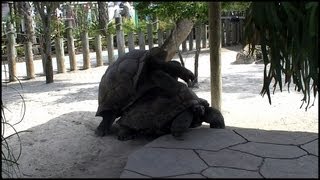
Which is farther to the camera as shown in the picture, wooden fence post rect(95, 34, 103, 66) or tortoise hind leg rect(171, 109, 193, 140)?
wooden fence post rect(95, 34, 103, 66)

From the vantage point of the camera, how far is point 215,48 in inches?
209

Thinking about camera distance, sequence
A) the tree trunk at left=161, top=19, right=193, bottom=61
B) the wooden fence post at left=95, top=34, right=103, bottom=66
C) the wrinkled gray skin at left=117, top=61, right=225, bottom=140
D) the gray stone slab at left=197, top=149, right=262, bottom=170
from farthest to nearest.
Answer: the wooden fence post at left=95, top=34, right=103, bottom=66
the tree trunk at left=161, top=19, right=193, bottom=61
the wrinkled gray skin at left=117, top=61, right=225, bottom=140
the gray stone slab at left=197, top=149, right=262, bottom=170

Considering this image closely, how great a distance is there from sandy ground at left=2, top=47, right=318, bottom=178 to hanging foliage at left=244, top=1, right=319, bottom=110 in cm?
129

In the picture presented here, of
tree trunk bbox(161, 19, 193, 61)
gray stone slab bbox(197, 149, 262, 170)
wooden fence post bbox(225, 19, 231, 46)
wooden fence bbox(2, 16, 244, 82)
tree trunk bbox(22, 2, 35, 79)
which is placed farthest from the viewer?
wooden fence post bbox(225, 19, 231, 46)

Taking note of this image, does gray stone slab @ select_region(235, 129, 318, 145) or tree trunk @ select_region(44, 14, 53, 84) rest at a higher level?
tree trunk @ select_region(44, 14, 53, 84)

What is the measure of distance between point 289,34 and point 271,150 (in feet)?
3.17

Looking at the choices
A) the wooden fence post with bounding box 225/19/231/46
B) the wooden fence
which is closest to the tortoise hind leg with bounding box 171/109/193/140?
the wooden fence

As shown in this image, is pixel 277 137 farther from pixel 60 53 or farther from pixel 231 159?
pixel 60 53

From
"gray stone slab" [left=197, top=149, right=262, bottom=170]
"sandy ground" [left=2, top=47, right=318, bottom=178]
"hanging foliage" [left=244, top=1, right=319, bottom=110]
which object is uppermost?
"hanging foliage" [left=244, top=1, right=319, bottom=110]

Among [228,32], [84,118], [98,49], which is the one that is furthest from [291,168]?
[228,32]

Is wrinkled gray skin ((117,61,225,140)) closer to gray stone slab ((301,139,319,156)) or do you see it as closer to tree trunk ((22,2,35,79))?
gray stone slab ((301,139,319,156))

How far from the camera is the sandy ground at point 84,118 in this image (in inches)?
157

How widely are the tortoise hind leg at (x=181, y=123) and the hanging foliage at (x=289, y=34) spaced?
0.71 meters

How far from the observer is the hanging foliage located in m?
2.44
